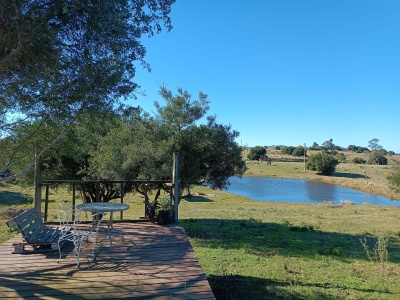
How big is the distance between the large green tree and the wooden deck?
1.39 metres

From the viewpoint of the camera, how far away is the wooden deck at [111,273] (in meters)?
2.88

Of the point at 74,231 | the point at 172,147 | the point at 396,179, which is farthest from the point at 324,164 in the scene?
the point at 74,231

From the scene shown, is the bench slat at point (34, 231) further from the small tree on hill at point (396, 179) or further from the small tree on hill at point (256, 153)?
the small tree on hill at point (256, 153)

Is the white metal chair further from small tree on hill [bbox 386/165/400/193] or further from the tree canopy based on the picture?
small tree on hill [bbox 386/165/400/193]

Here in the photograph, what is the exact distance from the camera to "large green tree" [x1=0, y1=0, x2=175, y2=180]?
11.0 ft

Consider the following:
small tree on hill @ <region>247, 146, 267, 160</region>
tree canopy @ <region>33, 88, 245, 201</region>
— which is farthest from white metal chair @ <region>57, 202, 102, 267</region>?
small tree on hill @ <region>247, 146, 267, 160</region>

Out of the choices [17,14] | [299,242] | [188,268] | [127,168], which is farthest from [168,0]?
[299,242]

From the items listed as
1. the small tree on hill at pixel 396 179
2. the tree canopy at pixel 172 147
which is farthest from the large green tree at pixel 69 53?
the small tree on hill at pixel 396 179

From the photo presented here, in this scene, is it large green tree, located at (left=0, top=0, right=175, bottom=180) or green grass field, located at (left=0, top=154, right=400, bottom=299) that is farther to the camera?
green grass field, located at (left=0, top=154, right=400, bottom=299)

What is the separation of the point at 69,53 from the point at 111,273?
9.11ft

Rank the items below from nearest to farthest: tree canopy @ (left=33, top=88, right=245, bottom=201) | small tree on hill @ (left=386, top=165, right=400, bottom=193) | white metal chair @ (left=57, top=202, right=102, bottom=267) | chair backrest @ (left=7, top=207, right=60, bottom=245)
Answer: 1. white metal chair @ (left=57, top=202, right=102, bottom=267)
2. chair backrest @ (left=7, top=207, right=60, bottom=245)
3. tree canopy @ (left=33, top=88, right=245, bottom=201)
4. small tree on hill @ (left=386, top=165, right=400, bottom=193)

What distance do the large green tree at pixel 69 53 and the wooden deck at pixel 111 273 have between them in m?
1.39

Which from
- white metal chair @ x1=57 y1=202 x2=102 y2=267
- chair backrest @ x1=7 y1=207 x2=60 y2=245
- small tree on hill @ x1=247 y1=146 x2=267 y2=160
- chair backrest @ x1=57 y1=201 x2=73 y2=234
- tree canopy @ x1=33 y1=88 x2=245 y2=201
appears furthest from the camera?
small tree on hill @ x1=247 y1=146 x2=267 y2=160

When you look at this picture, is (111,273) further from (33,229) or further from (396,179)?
(396,179)
